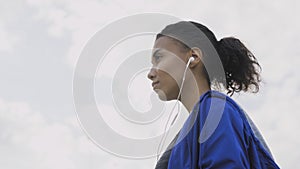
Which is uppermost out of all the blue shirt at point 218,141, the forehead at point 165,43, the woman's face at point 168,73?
the forehead at point 165,43

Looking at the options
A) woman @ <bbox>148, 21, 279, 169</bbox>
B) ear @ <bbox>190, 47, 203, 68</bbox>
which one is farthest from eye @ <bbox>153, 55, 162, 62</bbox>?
ear @ <bbox>190, 47, 203, 68</bbox>

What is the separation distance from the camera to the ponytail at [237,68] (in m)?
3.10

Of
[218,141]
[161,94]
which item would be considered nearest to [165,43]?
[161,94]

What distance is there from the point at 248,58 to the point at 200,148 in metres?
0.99

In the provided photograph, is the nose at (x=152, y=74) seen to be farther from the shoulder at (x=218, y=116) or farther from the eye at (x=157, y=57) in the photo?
the shoulder at (x=218, y=116)

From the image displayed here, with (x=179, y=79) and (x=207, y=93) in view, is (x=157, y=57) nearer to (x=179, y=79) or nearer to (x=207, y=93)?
(x=179, y=79)

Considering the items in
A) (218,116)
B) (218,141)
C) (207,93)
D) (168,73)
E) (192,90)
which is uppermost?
(168,73)

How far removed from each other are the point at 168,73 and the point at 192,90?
19 cm

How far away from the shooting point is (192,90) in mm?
2926

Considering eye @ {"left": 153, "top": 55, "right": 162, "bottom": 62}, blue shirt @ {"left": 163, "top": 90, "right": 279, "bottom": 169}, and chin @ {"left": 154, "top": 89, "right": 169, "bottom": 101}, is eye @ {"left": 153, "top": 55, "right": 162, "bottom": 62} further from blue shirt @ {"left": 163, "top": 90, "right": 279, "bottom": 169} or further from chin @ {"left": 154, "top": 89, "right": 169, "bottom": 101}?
blue shirt @ {"left": 163, "top": 90, "right": 279, "bottom": 169}

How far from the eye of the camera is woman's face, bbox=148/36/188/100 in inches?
115

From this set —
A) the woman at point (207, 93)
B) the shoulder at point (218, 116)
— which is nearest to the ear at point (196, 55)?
the woman at point (207, 93)

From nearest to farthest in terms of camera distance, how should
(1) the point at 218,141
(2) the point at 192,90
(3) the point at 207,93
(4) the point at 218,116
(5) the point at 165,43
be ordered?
(1) the point at 218,141
(4) the point at 218,116
(3) the point at 207,93
(2) the point at 192,90
(5) the point at 165,43

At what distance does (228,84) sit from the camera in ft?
10.2
